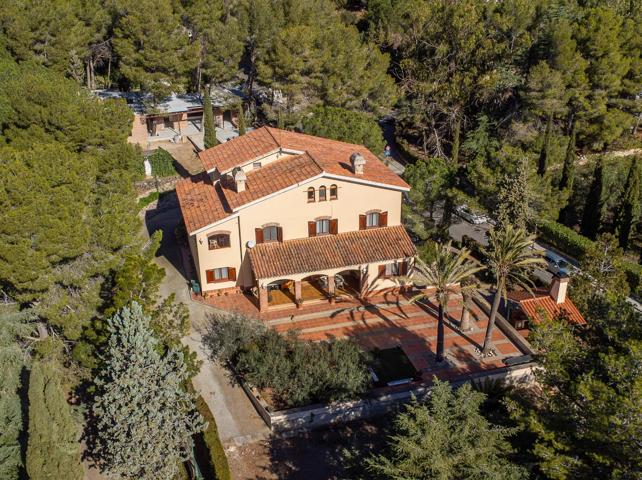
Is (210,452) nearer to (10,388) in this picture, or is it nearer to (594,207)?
(10,388)

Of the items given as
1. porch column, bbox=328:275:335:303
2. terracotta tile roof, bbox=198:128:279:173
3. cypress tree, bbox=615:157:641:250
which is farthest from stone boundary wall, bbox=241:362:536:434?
cypress tree, bbox=615:157:641:250

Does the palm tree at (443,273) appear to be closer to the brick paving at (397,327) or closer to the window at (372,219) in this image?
the brick paving at (397,327)

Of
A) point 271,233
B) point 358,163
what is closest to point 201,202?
point 271,233

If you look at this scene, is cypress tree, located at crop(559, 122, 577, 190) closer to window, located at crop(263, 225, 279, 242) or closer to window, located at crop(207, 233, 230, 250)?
window, located at crop(263, 225, 279, 242)

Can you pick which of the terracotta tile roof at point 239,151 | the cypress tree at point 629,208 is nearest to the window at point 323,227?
the terracotta tile roof at point 239,151

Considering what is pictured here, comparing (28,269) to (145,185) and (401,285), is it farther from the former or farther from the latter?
(145,185)
